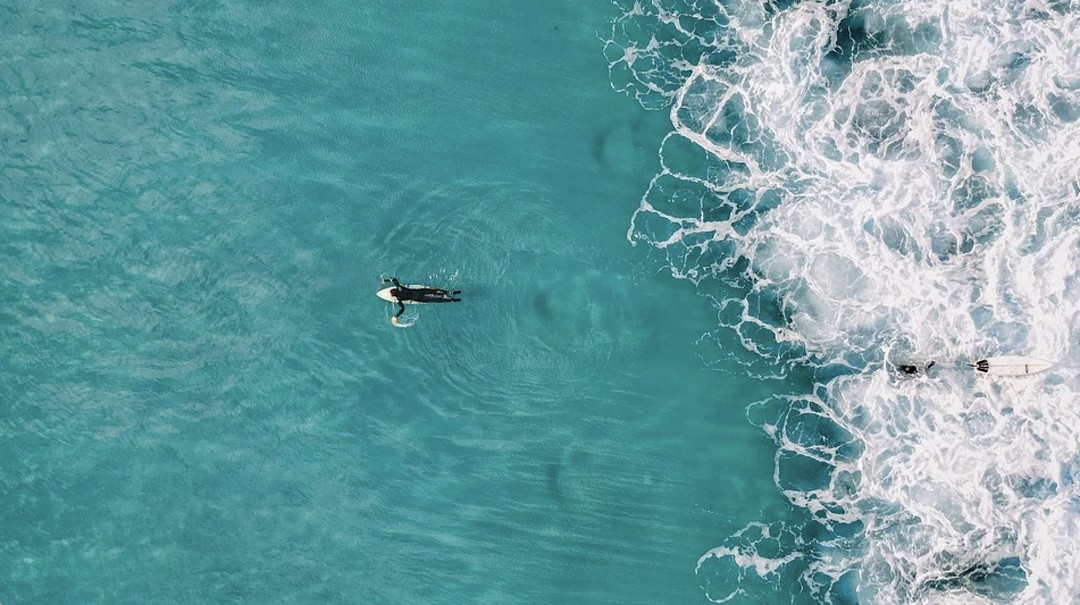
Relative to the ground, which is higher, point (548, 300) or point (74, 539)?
point (548, 300)

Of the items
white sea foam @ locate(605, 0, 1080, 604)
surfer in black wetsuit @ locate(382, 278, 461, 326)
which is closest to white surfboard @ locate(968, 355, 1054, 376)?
white sea foam @ locate(605, 0, 1080, 604)

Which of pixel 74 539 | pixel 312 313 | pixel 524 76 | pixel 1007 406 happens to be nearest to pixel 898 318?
pixel 1007 406

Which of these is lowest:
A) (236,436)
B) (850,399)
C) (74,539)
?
(74,539)

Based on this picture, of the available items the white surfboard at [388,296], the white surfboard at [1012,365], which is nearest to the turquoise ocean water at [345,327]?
the white surfboard at [388,296]

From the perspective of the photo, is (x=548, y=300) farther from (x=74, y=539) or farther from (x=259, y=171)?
(x=74, y=539)

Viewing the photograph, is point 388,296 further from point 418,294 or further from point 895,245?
point 895,245
